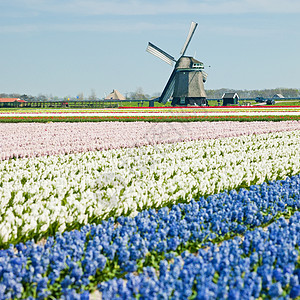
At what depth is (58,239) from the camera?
4738mm

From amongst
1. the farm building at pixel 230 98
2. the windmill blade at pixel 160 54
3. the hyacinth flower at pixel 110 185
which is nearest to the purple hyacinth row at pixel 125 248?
the hyacinth flower at pixel 110 185

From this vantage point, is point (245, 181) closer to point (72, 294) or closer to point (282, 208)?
point (282, 208)

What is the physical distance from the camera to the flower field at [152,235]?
3.79 m

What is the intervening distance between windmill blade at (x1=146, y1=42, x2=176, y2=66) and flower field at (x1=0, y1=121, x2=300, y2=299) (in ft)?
138

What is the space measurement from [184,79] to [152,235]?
47.7 metres

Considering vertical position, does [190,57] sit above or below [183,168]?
above

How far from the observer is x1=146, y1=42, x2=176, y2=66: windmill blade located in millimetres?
49562

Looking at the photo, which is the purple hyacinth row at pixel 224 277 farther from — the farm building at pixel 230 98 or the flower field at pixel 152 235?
the farm building at pixel 230 98

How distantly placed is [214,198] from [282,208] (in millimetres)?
1105

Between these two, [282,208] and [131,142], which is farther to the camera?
[131,142]

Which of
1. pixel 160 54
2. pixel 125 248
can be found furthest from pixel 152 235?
pixel 160 54

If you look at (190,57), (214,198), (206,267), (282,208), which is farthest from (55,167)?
(190,57)

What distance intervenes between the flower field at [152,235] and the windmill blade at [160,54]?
4191cm

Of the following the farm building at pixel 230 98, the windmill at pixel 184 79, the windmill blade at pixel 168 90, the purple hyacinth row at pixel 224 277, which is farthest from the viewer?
the farm building at pixel 230 98
